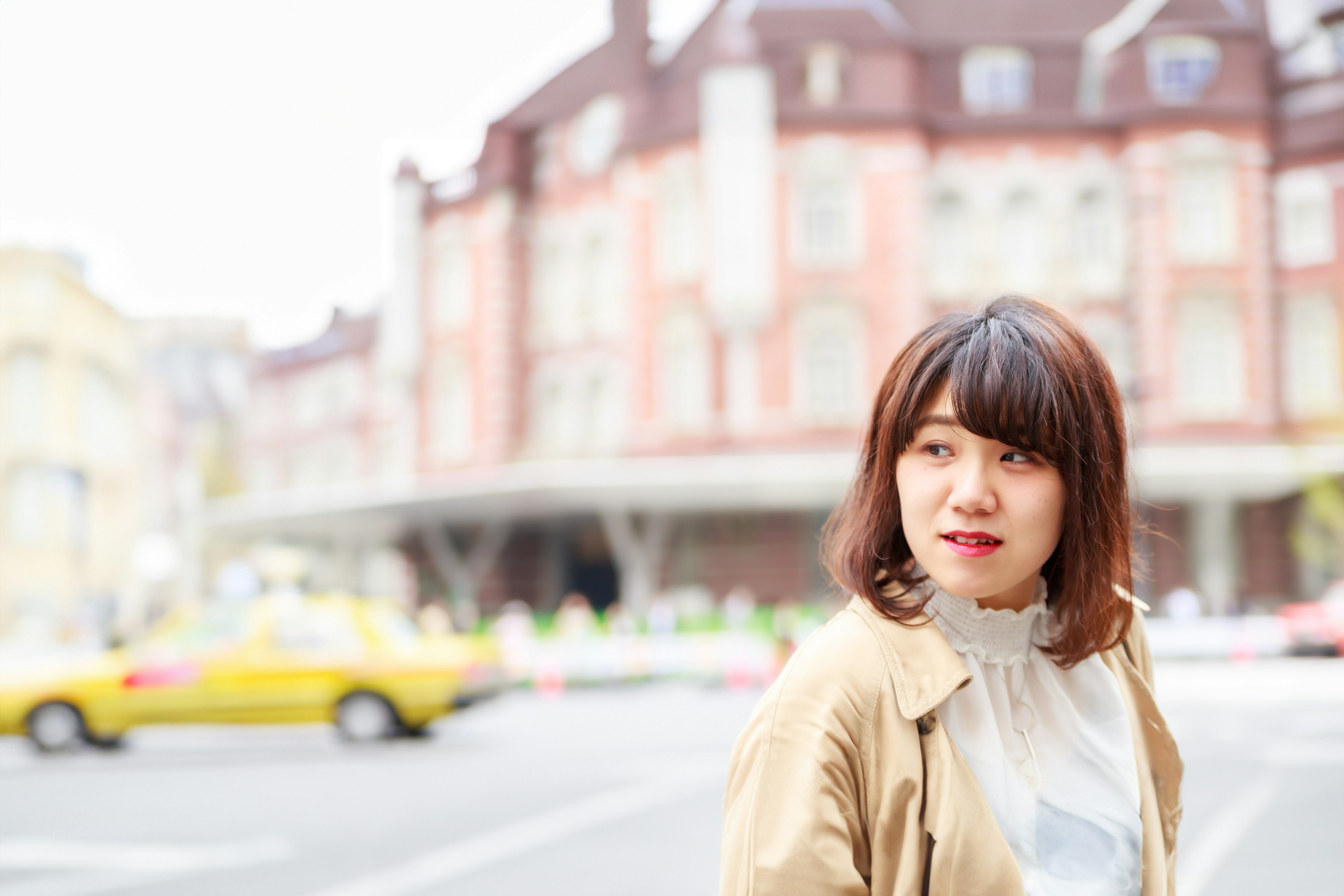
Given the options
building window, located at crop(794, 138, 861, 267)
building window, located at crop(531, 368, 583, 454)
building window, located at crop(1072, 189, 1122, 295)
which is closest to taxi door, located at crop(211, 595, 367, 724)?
building window, located at crop(794, 138, 861, 267)

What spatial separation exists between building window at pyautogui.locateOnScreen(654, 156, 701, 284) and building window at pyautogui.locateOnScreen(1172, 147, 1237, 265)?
32.9 ft

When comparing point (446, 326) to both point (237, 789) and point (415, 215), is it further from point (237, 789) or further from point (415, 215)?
point (237, 789)

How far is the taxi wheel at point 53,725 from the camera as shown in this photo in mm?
12914

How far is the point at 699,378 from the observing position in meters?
29.2

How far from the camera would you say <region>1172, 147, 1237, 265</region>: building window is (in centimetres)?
2838

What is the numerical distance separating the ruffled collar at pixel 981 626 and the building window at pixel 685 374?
2706 centimetres

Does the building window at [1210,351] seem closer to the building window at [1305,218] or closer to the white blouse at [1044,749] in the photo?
the building window at [1305,218]

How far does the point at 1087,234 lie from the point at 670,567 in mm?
11584

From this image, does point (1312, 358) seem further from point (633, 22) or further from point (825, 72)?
point (633, 22)

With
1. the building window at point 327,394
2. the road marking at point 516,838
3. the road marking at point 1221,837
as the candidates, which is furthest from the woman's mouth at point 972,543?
the building window at point 327,394

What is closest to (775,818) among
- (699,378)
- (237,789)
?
(237,789)

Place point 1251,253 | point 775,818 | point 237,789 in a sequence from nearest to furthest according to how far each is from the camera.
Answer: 1. point 775,818
2. point 237,789
3. point 1251,253

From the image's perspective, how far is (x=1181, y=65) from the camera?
29078mm

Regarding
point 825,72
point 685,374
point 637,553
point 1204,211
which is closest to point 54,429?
point 637,553
